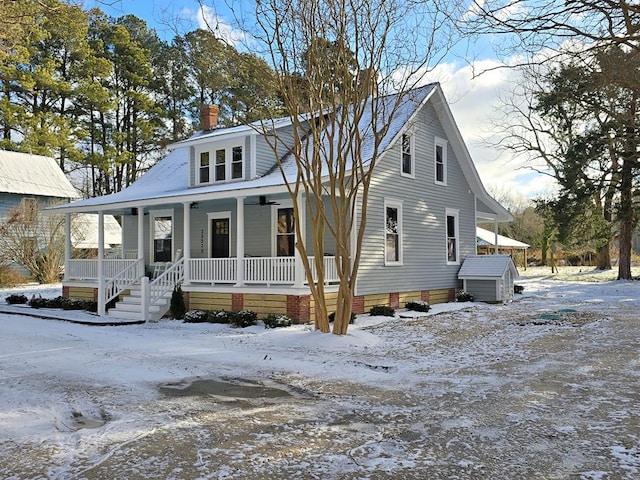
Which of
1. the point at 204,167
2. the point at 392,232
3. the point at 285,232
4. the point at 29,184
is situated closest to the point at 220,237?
the point at 204,167

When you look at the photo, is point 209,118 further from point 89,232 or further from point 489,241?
point 489,241

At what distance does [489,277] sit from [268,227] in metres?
7.49

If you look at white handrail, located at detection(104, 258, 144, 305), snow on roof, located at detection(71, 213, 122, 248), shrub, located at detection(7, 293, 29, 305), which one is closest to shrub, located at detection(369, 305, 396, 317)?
white handrail, located at detection(104, 258, 144, 305)

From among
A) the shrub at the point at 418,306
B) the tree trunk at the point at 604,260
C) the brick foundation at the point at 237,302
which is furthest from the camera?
the tree trunk at the point at 604,260

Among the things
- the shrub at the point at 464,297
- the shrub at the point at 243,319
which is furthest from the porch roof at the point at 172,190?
the shrub at the point at 464,297

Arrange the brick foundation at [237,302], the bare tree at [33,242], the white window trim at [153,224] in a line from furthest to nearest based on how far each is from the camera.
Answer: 1. the bare tree at [33,242]
2. the white window trim at [153,224]
3. the brick foundation at [237,302]

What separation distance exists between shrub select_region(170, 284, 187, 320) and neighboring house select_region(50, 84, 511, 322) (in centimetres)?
43

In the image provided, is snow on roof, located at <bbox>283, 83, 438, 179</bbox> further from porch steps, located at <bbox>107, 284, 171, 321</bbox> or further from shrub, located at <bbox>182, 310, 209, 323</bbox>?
porch steps, located at <bbox>107, 284, 171, 321</bbox>

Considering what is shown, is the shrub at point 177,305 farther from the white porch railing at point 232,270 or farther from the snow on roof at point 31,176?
the snow on roof at point 31,176

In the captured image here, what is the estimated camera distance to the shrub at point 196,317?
1366 cm

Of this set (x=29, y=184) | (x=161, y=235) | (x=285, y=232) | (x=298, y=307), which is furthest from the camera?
(x=29, y=184)

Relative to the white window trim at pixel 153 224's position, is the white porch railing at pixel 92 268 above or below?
below

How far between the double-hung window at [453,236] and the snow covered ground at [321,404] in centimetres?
732

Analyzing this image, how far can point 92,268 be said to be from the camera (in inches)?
689
